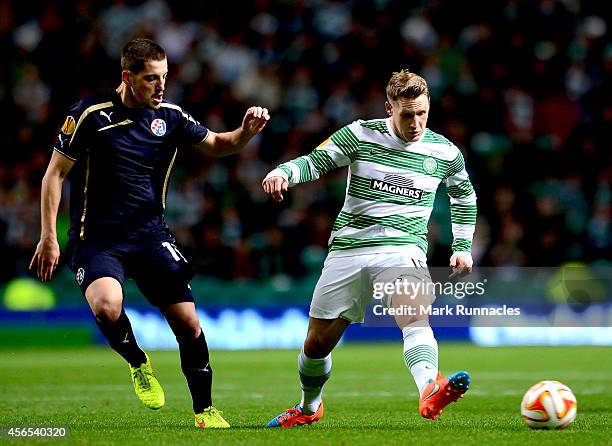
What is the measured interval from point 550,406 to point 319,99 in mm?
11254

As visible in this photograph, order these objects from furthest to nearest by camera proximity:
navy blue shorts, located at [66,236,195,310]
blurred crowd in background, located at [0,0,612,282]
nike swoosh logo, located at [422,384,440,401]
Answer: blurred crowd in background, located at [0,0,612,282] < navy blue shorts, located at [66,236,195,310] < nike swoosh logo, located at [422,384,440,401]

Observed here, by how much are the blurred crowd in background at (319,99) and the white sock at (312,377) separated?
8336 millimetres

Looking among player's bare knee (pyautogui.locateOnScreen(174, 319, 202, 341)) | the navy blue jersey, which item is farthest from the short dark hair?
player's bare knee (pyautogui.locateOnScreen(174, 319, 202, 341))

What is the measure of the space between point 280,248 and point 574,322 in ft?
13.5

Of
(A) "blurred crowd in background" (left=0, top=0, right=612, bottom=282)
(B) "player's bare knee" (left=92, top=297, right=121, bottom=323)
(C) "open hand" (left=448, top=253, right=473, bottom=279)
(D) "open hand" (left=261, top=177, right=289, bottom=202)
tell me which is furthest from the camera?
(A) "blurred crowd in background" (left=0, top=0, right=612, bottom=282)

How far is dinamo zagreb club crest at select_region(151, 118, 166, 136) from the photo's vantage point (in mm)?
6660

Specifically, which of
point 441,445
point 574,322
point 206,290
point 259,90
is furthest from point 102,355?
point 441,445

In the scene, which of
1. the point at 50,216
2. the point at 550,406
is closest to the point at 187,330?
the point at 50,216

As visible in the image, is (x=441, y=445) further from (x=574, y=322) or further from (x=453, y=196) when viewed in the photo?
(x=574, y=322)

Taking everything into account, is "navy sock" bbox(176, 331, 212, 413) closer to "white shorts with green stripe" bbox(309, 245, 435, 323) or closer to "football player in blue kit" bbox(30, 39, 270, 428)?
"football player in blue kit" bbox(30, 39, 270, 428)

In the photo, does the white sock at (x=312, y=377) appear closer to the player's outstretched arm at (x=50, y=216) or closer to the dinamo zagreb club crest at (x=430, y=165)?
the dinamo zagreb club crest at (x=430, y=165)

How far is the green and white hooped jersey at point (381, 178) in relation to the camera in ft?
21.2

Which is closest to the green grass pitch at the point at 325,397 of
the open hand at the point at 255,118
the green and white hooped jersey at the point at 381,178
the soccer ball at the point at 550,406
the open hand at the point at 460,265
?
the soccer ball at the point at 550,406

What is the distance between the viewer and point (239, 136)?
6762 millimetres
